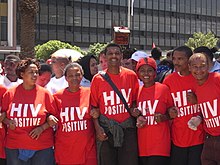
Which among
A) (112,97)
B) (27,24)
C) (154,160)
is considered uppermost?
(27,24)

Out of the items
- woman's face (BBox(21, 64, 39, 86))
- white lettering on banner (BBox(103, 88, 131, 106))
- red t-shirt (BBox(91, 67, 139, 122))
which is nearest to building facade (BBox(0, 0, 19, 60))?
woman's face (BBox(21, 64, 39, 86))

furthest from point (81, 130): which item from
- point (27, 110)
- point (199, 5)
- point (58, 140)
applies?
point (199, 5)

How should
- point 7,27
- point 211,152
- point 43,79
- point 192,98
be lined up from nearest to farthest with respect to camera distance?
point 211,152
point 192,98
point 43,79
point 7,27

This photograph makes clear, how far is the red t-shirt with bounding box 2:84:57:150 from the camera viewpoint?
5.16 m

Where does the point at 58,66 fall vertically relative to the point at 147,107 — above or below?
above

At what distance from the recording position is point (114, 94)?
5.18m

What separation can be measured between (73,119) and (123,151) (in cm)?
77

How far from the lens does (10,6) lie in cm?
3872

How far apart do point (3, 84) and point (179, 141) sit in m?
2.78

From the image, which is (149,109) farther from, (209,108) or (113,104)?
(209,108)

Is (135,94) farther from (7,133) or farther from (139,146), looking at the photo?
(7,133)

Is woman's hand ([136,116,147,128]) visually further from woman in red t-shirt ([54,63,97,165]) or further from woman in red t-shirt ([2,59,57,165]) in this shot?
woman in red t-shirt ([2,59,57,165])

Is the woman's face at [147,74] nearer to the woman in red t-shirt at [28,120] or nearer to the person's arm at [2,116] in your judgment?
the woman in red t-shirt at [28,120]

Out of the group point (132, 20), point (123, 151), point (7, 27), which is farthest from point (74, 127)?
point (132, 20)
